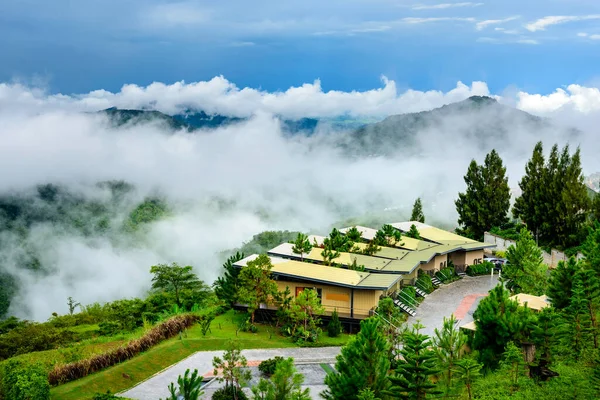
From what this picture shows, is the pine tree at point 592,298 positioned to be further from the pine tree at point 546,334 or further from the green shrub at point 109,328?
the green shrub at point 109,328

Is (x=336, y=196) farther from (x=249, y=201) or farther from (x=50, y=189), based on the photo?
(x=50, y=189)

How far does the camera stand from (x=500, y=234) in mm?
47469

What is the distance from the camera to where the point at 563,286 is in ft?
70.0

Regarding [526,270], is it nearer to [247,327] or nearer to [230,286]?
[247,327]

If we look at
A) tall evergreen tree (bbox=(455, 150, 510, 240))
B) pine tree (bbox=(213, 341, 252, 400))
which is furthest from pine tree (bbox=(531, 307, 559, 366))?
tall evergreen tree (bbox=(455, 150, 510, 240))

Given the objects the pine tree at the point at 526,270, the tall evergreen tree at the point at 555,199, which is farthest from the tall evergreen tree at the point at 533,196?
the pine tree at the point at 526,270

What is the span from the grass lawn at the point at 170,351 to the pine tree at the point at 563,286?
9735 mm

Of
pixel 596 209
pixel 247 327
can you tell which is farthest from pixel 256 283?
pixel 596 209

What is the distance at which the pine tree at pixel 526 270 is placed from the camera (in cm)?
2950

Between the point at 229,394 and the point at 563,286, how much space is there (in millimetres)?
13489

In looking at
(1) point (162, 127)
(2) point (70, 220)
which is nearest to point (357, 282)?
(2) point (70, 220)

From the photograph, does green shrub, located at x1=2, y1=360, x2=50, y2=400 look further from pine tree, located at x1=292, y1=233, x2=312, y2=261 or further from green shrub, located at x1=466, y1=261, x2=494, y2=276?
green shrub, located at x1=466, y1=261, x2=494, y2=276

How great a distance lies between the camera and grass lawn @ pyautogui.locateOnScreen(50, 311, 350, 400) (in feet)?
64.7

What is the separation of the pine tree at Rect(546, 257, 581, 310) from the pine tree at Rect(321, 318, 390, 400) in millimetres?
9231
